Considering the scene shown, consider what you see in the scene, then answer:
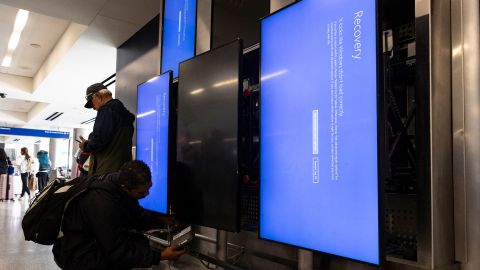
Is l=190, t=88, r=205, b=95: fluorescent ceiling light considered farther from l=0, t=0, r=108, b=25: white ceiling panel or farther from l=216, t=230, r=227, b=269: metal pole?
l=0, t=0, r=108, b=25: white ceiling panel

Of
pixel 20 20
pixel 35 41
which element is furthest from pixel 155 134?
pixel 35 41

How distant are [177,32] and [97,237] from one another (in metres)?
1.90

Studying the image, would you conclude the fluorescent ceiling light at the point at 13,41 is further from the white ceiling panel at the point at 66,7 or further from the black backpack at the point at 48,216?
the black backpack at the point at 48,216

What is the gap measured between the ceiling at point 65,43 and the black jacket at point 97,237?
276 centimetres

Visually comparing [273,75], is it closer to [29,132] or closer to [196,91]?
[196,91]

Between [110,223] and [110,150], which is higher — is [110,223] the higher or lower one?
the lower one

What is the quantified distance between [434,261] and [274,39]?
1.11 metres

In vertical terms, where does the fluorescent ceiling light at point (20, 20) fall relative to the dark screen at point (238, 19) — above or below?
above

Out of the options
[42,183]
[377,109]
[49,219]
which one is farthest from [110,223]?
[42,183]

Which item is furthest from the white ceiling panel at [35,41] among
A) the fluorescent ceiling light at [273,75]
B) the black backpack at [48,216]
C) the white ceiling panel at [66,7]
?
the fluorescent ceiling light at [273,75]

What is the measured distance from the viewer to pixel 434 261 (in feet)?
4.24

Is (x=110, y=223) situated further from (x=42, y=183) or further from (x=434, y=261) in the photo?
(x=42, y=183)

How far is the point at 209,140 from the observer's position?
6.62 ft

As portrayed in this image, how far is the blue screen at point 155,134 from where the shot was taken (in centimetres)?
248
